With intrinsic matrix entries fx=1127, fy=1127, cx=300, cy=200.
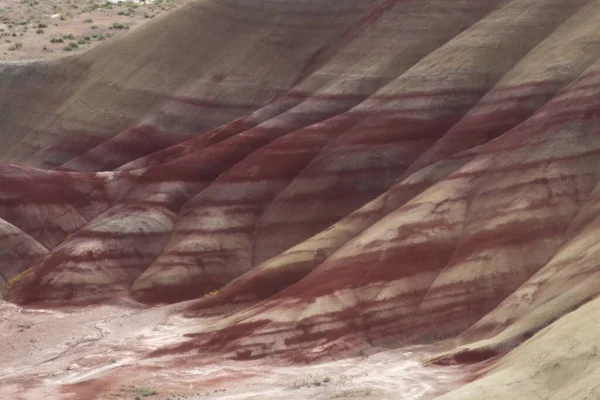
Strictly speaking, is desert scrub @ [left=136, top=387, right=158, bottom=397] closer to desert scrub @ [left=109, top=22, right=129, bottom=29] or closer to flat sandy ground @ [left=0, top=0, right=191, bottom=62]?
flat sandy ground @ [left=0, top=0, right=191, bottom=62]

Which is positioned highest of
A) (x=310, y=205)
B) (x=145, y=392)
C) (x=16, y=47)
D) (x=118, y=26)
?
(x=310, y=205)

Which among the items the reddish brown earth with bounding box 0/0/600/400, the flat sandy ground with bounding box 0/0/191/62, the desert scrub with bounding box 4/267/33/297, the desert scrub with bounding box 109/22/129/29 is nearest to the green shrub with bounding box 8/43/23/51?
the flat sandy ground with bounding box 0/0/191/62

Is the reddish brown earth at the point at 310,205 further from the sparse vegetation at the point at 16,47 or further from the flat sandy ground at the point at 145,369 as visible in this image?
the sparse vegetation at the point at 16,47

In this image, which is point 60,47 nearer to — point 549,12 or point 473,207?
point 549,12

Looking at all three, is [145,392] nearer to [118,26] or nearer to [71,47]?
[71,47]

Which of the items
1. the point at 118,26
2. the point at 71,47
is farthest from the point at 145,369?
the point at 118,26

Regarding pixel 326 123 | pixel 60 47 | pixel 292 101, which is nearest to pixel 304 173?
pixel 326 123

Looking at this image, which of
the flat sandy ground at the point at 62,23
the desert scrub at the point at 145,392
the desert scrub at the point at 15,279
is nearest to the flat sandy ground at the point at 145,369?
the desert scrub at the point at 145,392
